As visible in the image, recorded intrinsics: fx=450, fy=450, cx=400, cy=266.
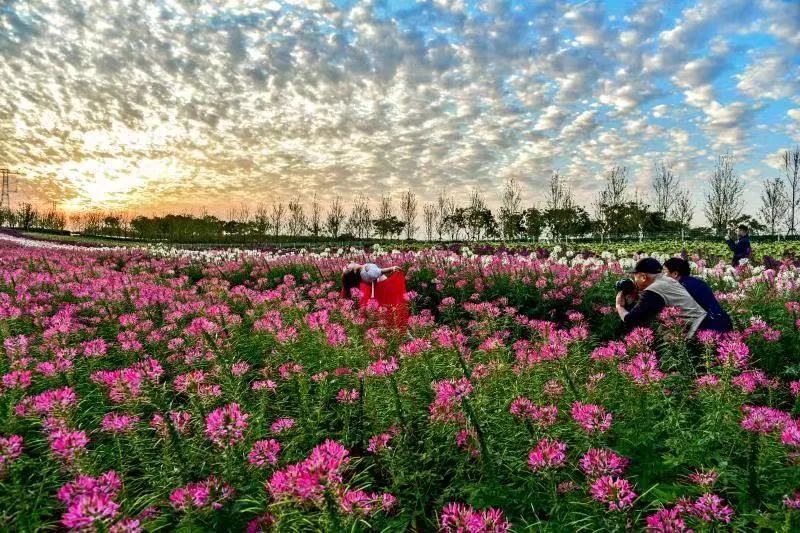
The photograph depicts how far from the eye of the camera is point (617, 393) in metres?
3.35

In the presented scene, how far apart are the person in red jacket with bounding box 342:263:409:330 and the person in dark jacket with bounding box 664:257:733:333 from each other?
3585 mm

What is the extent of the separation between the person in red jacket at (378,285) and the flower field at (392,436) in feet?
4.52

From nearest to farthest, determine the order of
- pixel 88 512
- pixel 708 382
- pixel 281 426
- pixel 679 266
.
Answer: pixel 88 512
pixel 281 426
pixel 708 382
pixel 679 266

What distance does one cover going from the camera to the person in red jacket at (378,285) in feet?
23.1

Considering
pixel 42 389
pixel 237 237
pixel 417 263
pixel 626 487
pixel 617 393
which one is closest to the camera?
pixel 626 487

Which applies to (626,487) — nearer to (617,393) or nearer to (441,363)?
(617,393)

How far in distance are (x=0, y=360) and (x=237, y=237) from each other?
44.8 metres

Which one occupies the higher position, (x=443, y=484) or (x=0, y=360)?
(x=0, y=360)

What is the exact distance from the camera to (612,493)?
1.72m

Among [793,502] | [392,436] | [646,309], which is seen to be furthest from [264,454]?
[646,309]

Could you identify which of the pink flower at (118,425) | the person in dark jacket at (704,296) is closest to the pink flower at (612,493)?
the pink flower at (118,425)

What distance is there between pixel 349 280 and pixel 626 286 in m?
4.28

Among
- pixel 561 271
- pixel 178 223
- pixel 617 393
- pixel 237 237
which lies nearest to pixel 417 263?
pixel 561 271

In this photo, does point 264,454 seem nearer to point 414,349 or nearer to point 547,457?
point 547,457
